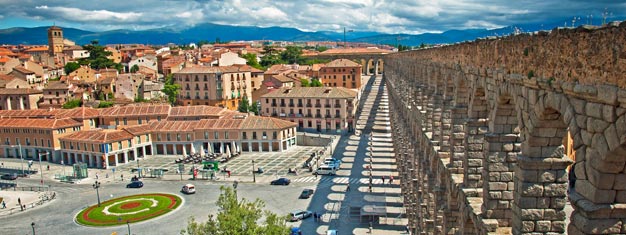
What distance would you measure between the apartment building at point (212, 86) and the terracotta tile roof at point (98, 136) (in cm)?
2533

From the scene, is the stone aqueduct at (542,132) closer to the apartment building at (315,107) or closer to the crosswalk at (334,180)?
the crosswalk at (334,180)

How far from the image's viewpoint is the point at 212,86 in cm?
8925

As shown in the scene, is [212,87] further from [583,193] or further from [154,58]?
[583,193]

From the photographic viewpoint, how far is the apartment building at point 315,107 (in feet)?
240

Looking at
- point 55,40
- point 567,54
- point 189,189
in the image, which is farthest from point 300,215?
point 55,40

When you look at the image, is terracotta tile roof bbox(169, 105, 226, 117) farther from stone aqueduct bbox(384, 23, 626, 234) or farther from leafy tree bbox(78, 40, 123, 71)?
stone aqueduct bbox(384, 23, 626, 234)

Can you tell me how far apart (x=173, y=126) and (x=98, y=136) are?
10157 millimetres

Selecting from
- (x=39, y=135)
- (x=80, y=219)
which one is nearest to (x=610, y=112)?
(x=80, y=219)

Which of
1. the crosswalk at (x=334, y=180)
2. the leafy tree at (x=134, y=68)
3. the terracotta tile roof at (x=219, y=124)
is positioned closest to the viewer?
Answer: the crosswalk at (x=334, y=180)

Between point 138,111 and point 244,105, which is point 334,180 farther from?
point 244,105

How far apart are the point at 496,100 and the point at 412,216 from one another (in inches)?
785

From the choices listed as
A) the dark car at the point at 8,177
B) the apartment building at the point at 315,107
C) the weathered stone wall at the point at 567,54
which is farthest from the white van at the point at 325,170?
the weathered stone wall at the point at 567,54

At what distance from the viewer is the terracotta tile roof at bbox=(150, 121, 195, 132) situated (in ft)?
223

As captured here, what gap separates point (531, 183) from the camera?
8703mm
